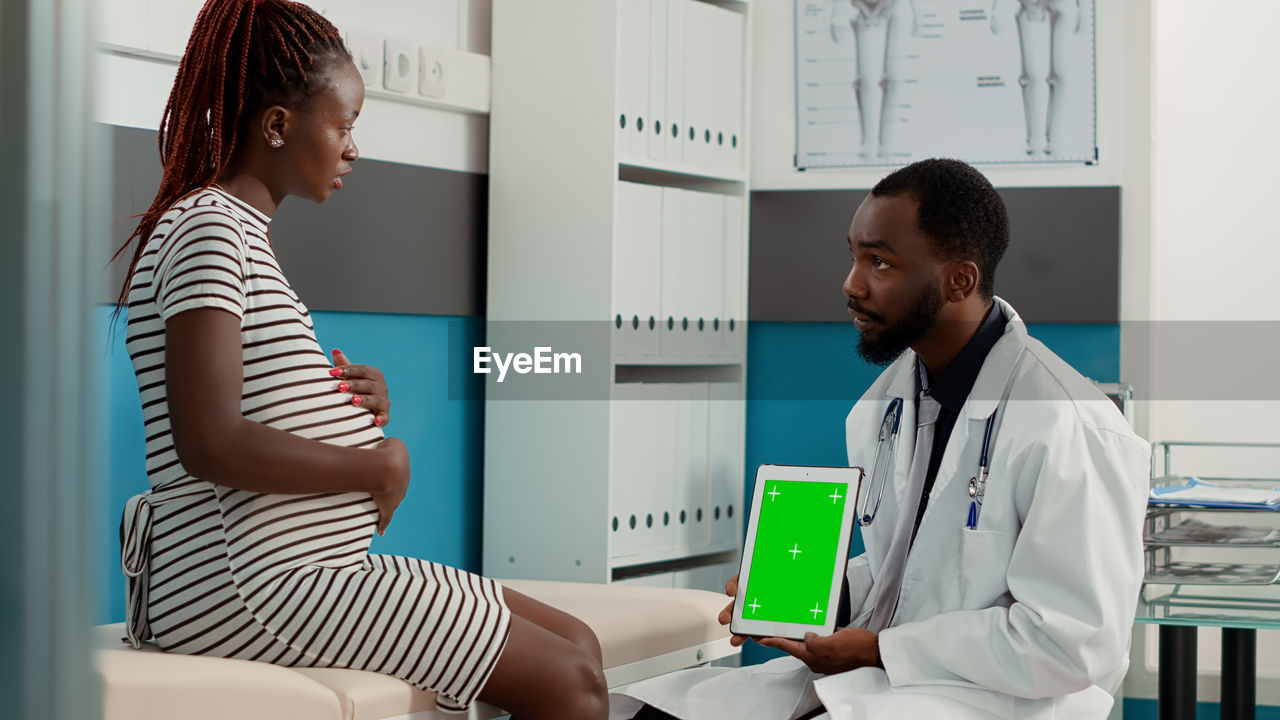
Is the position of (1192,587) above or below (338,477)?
below

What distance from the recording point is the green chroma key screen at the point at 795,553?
150 centimetres

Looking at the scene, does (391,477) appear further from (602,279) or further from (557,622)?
(602,279)

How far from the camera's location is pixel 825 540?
1.53 m

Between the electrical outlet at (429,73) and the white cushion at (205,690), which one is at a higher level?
the electrical outlet at (429,73)

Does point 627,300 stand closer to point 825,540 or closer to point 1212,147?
point 825,540

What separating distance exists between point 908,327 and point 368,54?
1421 mm

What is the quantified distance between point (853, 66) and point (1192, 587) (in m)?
1.52

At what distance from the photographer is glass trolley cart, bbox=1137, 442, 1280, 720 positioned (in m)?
1.84

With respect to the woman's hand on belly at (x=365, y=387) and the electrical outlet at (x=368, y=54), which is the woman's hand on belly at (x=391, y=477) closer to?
the woman's hand on belly at (x=365, y=387)

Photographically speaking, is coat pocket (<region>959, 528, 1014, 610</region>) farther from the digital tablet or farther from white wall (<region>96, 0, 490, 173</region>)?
white wall (<region>96, 0, 490, 173</region>)

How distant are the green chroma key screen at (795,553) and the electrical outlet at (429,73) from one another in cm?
138

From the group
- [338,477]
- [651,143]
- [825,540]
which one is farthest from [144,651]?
[651,143]

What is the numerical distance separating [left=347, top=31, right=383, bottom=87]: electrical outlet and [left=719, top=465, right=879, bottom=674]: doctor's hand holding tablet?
1309 mm

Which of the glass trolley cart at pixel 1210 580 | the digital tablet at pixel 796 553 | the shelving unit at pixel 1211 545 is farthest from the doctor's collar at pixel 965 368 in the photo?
the shelving unit at pixel 1211 545
